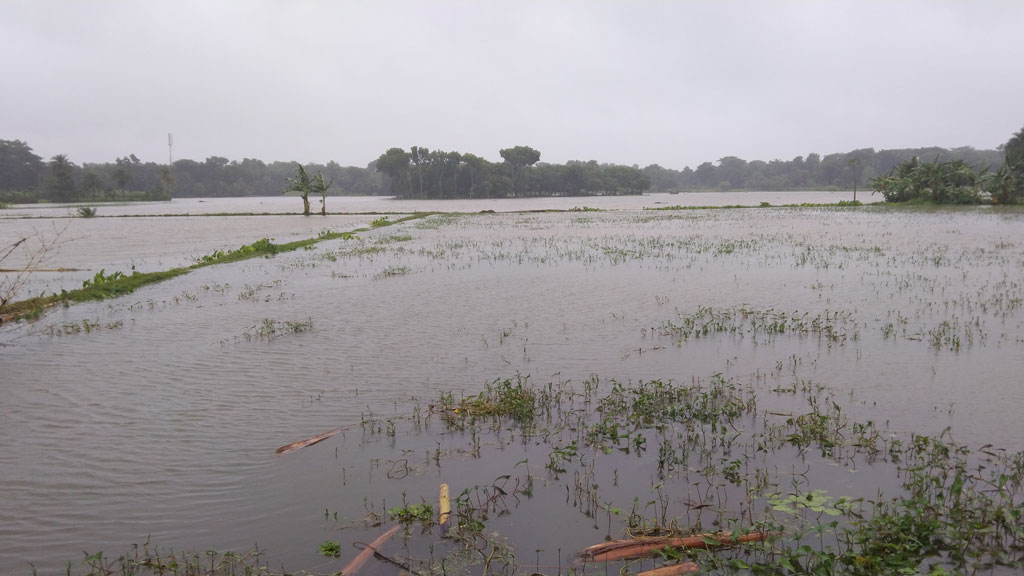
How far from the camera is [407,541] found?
13.8ft

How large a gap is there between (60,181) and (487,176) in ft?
234

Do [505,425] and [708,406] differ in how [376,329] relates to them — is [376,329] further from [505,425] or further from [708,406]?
[708,406]

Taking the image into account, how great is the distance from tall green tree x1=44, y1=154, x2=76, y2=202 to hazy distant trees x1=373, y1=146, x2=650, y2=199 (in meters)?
52.7

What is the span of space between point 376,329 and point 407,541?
6.73m

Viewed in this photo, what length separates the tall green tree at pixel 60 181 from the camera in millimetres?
93312

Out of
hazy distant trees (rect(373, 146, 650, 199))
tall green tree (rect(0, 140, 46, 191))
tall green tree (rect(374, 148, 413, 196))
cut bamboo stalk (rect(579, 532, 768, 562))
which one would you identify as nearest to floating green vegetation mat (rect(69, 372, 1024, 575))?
cut bamboo stalk (rect(579, 532, 768, 562))

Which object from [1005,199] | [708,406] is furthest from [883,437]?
[1005,199]

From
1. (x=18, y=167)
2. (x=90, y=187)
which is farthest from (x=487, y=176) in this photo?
(x=18, y=167)

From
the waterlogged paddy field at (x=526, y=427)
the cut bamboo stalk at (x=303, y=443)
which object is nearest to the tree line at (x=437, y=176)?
the waterlogged paddy field at (x=526, y=427)

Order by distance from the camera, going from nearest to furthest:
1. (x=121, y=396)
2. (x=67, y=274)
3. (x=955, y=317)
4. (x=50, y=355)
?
(x=121, y=396)
(x=50, y=355)
(x=955, y=317)
(x=67, y=274)

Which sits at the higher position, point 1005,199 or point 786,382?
point 1005,199

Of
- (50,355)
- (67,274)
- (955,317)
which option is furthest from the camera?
(67,274)

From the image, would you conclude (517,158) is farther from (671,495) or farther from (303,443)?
(671,495)

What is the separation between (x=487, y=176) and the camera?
114562 millimetres
